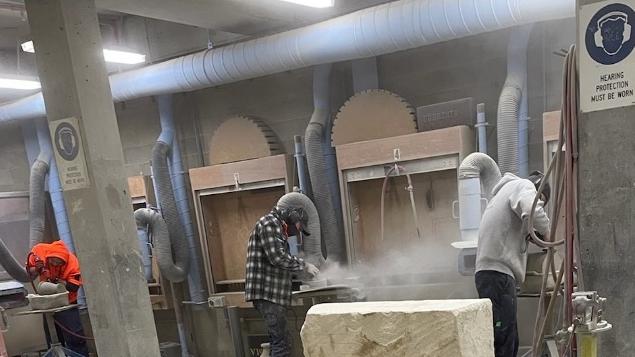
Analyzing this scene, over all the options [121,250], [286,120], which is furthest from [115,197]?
[286,120]

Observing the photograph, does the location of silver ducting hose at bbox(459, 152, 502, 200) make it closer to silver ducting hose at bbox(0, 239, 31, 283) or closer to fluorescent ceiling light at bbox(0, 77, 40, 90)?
fluorescent ceiling light at bbox(0, 77, 40, 90)

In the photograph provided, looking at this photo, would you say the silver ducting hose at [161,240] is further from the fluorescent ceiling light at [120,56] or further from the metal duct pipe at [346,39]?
the fluorescent ceiling light at [120,56]

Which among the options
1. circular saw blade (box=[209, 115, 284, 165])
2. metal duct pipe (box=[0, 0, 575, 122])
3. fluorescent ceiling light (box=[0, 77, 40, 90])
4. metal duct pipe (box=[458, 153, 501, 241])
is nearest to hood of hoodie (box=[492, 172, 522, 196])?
metal duct pipe (box=[458, 153, 501, 241])

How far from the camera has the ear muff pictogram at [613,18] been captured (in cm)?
132

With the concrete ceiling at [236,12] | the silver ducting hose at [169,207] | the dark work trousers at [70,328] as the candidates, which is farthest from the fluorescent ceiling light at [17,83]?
the dark work trousers at [70,328]

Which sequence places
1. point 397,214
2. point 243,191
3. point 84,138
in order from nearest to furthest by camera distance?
point 84,138, point 397,214, point 243,191

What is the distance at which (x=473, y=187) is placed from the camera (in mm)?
3076

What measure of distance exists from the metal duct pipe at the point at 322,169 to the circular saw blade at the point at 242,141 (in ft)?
1.59

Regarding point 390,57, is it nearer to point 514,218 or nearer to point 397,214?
point 397,214

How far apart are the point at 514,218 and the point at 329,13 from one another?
2.09 m

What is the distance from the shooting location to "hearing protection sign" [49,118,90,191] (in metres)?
2.62

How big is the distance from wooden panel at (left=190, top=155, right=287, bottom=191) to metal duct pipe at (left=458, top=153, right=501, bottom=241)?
151 centimetres

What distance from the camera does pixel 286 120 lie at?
14.6 feet

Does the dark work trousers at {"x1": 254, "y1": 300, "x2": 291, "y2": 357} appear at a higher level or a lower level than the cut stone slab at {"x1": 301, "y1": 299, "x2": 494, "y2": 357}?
lower
